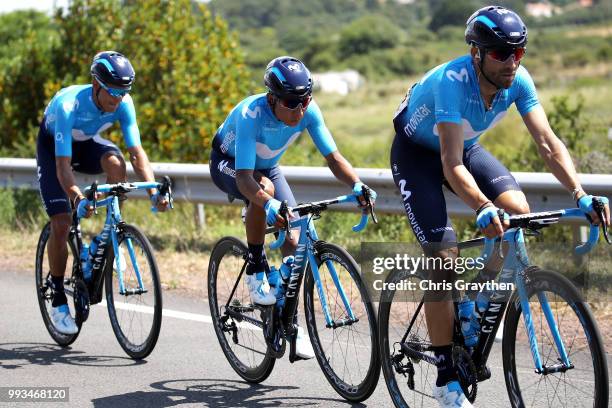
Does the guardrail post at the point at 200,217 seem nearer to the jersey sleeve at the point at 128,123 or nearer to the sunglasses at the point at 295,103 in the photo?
the jersey sleeve at the point at 128,123

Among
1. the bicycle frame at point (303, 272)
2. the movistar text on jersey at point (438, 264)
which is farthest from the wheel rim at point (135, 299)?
the movistar text on jersey at point (438, 264)

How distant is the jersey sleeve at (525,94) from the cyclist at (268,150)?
1.11 metres

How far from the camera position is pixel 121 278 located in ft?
25.1

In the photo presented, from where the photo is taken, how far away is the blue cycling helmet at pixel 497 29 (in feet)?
17.4

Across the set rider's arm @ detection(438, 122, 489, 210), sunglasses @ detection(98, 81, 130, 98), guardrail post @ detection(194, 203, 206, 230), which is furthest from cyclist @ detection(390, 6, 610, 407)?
guardrail post @ detection(194, 203, 206, 230)

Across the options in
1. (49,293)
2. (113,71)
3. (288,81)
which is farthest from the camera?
(49,293)

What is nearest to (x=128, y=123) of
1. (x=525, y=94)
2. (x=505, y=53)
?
(x=525, y=94)

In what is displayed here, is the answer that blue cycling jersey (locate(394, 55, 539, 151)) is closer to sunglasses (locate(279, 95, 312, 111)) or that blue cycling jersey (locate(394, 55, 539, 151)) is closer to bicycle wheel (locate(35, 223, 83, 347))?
sunglasses (locate(279, 95, 312, 111))

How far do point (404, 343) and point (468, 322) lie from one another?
53 cm

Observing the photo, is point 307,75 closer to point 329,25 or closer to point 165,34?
point 165,34

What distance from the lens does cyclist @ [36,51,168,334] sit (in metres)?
7.54

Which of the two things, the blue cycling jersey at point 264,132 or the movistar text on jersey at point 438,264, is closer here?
the movistar text on jersey at point 438,264

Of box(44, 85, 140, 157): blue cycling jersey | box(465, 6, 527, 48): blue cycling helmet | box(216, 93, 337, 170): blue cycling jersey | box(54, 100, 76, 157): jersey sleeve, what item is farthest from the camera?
box(44, 85, 140, 157): blue cycling jersey

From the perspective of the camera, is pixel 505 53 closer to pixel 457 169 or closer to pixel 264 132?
pixel 457 169
